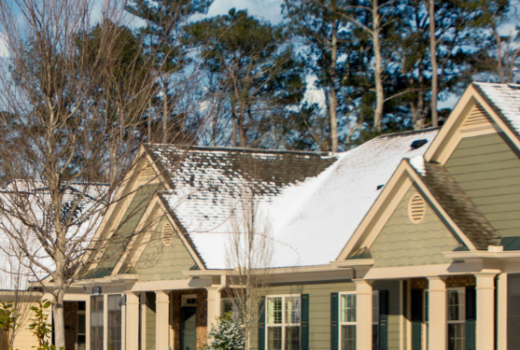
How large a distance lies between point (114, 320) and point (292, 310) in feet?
22.5

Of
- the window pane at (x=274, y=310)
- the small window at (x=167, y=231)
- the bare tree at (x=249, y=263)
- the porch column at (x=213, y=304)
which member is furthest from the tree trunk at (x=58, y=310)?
the small window at (x=167, y=231)

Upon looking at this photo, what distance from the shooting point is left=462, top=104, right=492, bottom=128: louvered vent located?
1528cm

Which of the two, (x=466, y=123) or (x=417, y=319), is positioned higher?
→ (x=466, y=123)

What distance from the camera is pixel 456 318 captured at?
16297 mm

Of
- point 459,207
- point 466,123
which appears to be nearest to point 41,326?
point 459,207

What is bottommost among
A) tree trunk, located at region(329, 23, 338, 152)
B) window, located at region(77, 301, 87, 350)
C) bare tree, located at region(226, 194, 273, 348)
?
window, located at region(77, 301, 87, 350)

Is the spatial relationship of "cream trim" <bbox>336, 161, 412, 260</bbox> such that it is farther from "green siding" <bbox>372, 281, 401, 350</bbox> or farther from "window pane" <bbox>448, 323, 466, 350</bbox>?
"window pane" <bbox>448, 323, 466, 350</bbox>

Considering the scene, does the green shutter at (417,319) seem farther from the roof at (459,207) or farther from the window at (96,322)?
the window at (96,322)

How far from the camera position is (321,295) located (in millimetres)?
18641

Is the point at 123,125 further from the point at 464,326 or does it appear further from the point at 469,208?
the point at 464,326

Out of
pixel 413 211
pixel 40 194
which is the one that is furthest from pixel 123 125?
pixel 413 211

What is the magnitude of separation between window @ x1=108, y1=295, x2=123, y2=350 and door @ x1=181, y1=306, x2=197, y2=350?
1.97 metres

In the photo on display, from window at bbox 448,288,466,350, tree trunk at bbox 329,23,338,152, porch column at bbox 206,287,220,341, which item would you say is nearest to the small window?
porch column at bbox 206,287,220,341

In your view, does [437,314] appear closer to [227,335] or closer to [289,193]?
[227,335]
